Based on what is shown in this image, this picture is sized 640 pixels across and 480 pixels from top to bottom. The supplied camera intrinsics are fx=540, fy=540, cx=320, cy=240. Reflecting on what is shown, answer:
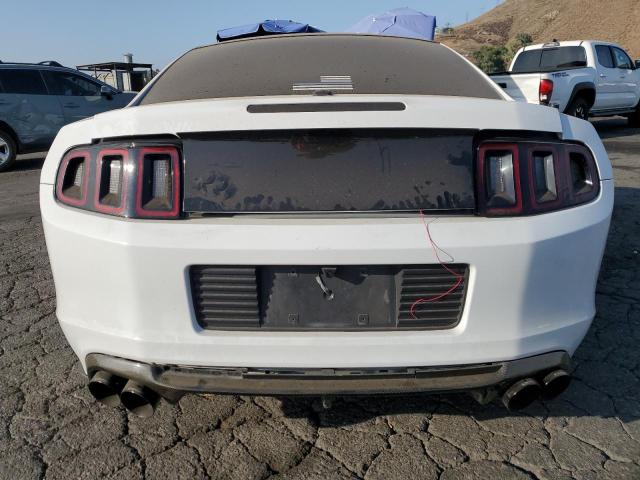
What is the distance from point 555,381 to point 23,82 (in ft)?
34.3

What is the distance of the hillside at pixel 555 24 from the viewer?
144 feet

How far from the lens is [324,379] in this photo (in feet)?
5.98

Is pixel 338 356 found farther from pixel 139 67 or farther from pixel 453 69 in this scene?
pixel 139 67

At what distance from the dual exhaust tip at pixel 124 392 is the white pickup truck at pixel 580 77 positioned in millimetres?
9451

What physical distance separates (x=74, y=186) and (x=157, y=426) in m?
1.06

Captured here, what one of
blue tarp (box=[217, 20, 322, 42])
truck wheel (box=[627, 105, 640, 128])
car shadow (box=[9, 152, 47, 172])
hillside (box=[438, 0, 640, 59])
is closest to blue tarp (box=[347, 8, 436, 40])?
blue tarp (box=[217, 20, 322, 42])

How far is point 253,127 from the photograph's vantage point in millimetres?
1747

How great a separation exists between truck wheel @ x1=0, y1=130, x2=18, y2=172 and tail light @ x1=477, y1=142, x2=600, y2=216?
988 cm

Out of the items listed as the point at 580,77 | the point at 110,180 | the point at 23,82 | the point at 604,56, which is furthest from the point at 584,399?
the point at 604,56

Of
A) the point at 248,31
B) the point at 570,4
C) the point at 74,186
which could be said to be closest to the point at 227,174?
the point at 74,186

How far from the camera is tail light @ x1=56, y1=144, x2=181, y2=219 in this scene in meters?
1.80

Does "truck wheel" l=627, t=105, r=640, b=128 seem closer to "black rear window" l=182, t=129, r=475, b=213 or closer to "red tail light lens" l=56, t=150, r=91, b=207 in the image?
"black rear window" l=182, t=129, r=475, b=213

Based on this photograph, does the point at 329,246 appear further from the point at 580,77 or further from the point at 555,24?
the point at 555,24

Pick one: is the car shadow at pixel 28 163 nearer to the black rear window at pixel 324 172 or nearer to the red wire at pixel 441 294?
the black rear window at pixel 324 172
